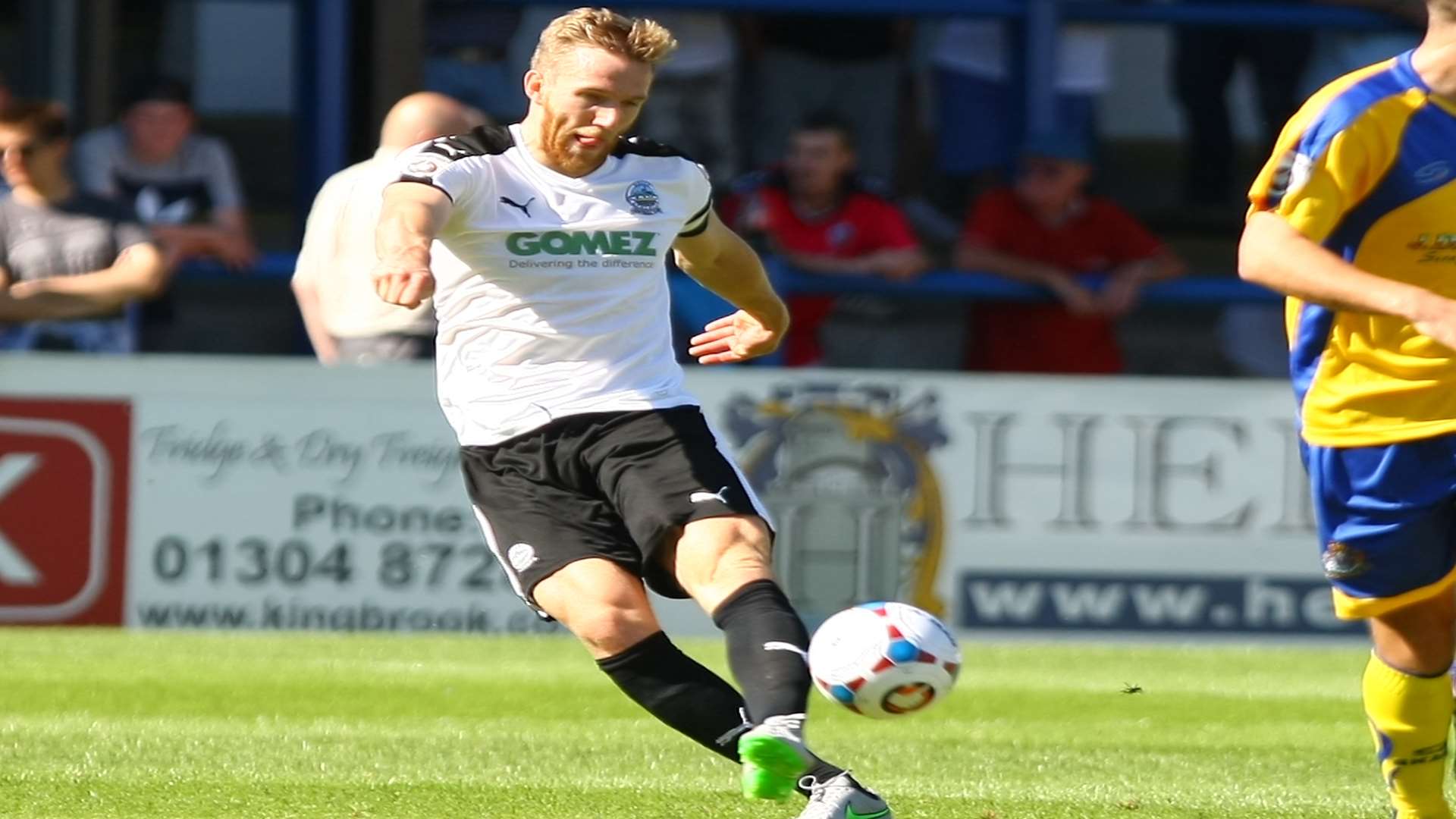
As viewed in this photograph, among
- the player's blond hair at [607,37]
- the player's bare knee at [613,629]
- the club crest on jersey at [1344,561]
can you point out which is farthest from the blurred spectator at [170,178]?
the club crest on jersey at [1344,561]

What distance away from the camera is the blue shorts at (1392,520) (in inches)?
212

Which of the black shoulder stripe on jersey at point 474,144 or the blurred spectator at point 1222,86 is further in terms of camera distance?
the blurred spectator at point 1222,86

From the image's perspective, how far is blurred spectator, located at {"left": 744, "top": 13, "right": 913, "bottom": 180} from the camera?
542 inches

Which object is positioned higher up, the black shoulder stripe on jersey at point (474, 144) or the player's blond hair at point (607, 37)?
the player's blond hair at point (607, 37)

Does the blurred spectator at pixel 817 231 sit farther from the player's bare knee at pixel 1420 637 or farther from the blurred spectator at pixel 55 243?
the player's bare knee at pixel 1420 637

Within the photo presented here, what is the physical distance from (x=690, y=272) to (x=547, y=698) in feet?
9.76

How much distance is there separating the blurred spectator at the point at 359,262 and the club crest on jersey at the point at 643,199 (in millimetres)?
4009

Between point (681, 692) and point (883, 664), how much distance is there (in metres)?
0.48

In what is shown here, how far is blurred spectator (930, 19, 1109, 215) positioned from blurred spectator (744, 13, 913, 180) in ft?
1.04

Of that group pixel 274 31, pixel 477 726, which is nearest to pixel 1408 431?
pixel 477 726

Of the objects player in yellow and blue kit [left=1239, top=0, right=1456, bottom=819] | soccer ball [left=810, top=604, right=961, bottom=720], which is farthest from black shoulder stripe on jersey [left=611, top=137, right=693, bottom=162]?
player in yellow and blue kit [left=1239, top=0, right=1456, bottom=819]

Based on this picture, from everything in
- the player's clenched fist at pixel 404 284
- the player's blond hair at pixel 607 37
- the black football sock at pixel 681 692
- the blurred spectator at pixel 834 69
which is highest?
the player's blond hair at pixel 607 37

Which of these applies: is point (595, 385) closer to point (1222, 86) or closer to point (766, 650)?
point (766, 650)

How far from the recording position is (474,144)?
5750 millimetres
